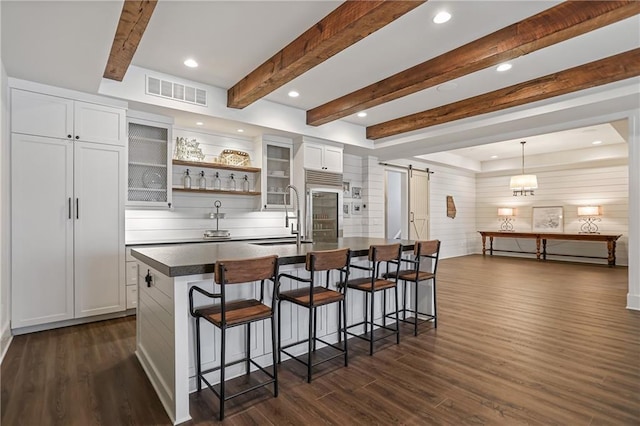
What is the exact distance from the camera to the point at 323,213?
5.79 metres

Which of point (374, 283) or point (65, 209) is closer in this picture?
point (374, 283)

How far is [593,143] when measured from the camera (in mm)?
7562

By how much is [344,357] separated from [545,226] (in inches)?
341

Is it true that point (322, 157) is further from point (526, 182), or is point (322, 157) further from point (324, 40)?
point (526, 182)

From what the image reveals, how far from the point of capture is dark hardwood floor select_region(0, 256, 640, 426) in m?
2.00

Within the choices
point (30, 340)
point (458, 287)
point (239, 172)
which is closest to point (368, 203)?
point (458, 287)

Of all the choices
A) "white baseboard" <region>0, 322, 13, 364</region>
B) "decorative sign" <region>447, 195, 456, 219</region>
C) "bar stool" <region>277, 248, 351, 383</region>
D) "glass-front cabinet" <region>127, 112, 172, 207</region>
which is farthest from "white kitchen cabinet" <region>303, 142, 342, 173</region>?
"decorative sign" <region>447, 195, 456, 219</region>

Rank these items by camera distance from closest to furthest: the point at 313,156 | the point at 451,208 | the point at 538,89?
1. the point at 538,89
2. the point at 313,156
3. the point at 451,208

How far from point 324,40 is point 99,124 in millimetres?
2648

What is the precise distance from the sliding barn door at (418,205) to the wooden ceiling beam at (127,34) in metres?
6.49

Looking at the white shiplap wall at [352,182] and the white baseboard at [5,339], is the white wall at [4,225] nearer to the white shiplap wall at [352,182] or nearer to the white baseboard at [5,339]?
the white baseboard at [5,339]

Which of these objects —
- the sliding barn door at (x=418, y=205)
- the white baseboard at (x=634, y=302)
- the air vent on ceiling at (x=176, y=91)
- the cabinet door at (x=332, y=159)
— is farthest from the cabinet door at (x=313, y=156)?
the white baseboard at (x=634, y=302)

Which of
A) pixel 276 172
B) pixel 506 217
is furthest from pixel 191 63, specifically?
pixel 506 217

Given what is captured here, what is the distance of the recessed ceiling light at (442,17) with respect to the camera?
2.65m
